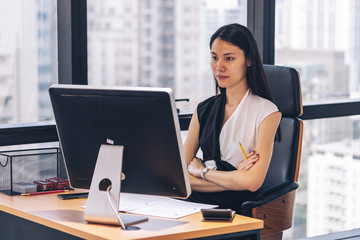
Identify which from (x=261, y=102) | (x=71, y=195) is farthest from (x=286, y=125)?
(x=71, y=195)

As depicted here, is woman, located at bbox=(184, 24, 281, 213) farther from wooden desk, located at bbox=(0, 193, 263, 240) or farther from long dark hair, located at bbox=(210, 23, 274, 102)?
wooden desk, located at bbox=(0, 193, 263, 240)

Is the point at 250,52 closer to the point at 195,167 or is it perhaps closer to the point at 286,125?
the point at 286,125

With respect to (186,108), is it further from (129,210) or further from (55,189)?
(129,210)

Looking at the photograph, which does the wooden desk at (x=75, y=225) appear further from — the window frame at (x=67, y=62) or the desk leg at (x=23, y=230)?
the window frame at (x=67, y=62)

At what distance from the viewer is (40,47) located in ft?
10.1

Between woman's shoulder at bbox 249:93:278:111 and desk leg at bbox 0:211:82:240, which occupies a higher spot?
woman's shoulder at bbox 249:93:278:111

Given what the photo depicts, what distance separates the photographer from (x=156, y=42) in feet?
11.1

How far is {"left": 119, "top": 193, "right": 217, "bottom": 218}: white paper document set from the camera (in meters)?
2.24

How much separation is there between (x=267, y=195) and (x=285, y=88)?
56 cm

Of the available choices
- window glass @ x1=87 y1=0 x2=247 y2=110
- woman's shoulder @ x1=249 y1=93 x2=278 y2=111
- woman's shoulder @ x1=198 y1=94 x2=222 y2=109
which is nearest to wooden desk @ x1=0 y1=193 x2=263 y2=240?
woman's shoulder @ x1=249 y1=93 x2=278 y2=111

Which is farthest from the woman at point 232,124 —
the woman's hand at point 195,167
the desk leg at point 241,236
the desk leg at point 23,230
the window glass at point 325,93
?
the window glass at point 325,93

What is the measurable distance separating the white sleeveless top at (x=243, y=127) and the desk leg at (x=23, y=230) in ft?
2.90

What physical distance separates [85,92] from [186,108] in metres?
1.54

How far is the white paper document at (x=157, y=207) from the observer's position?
2.24m
